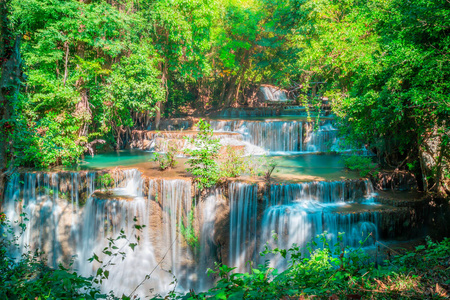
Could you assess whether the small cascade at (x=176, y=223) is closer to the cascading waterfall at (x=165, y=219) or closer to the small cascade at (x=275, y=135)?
the cascading waterfall at (x=165, y=219)

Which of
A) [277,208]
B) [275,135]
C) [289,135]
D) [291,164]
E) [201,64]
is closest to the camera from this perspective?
[277,208]

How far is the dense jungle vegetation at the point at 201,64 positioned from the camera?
253 inches

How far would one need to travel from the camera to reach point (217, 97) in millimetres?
27641

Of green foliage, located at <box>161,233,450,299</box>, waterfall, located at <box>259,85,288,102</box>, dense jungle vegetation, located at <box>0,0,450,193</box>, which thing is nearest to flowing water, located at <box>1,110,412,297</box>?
dense jungle vegetation, located at <box>0,0,450,193</box>

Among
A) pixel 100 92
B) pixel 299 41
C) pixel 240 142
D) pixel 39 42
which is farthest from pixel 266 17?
pixel 39 42

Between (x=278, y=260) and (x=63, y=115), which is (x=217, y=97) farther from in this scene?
(x=278, y=260)

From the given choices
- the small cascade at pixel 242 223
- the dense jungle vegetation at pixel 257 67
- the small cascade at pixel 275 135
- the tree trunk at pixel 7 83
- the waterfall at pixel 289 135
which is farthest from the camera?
the small cascade at pixel 275 135

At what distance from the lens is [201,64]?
703 inches

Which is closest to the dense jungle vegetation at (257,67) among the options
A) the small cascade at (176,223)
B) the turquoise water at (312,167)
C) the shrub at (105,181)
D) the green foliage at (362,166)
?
the green foliage at (362,166)

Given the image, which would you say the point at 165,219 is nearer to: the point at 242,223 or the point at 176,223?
the point at 176,223

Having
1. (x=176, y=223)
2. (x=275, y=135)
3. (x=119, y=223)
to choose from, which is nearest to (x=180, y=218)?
(x=176, y=223)

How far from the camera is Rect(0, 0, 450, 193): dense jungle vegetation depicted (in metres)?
6.43

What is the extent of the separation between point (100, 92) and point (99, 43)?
6.54 feet

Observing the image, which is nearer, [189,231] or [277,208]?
[277,208]
